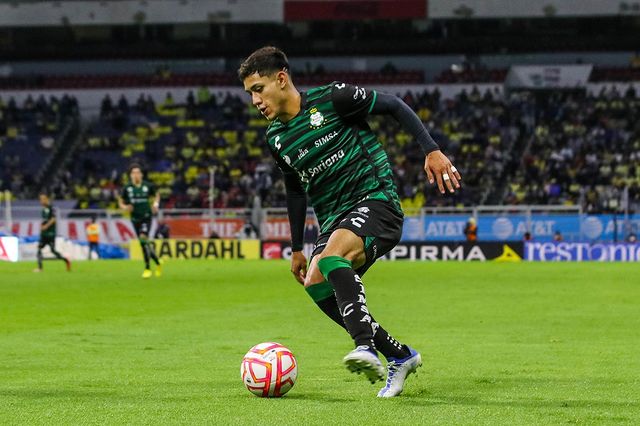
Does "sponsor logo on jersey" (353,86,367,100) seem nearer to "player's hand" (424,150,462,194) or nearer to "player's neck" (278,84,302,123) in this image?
"player's neck" (278,84,302,123)

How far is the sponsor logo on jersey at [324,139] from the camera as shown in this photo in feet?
27.4

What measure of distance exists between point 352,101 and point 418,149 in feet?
162

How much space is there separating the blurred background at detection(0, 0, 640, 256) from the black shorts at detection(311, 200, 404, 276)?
128 feet

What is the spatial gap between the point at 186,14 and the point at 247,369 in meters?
58.9

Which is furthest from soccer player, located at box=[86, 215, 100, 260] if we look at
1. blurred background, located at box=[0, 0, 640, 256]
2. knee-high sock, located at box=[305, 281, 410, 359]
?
knee-high sock, located at box=[305, 281, 410, 359]

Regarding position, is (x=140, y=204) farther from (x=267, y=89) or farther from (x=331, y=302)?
(x=267, y=89)

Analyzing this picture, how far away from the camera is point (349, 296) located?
7855 mm

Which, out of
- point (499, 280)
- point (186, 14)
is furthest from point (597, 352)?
point (186, 14)

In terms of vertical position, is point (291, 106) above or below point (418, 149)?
above

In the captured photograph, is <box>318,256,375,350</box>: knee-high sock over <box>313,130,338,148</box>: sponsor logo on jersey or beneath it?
beneath

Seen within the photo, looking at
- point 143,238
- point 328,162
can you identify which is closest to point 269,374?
point 328,162

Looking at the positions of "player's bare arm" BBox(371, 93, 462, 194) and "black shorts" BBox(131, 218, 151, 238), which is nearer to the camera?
"player's bare arm" BBox(371, 93, 462, 194)

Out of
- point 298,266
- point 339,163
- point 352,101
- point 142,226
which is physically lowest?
point 142,226

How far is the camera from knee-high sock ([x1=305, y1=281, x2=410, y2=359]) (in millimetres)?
8312
